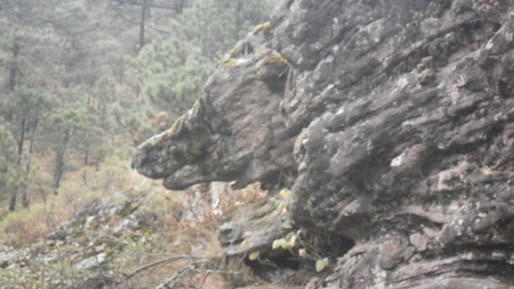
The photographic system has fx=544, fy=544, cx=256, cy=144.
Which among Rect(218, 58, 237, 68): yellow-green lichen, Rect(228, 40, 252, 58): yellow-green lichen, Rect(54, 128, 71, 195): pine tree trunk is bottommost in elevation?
Rect(54, 128, 71, 195): pine tree trunk

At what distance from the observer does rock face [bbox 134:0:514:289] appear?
4.07m

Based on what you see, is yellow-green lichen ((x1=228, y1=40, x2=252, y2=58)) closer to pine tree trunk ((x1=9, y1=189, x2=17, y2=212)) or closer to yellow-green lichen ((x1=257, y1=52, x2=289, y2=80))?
yellow-green lichen ((x1=257, y1=52, x2=289, y2=80))

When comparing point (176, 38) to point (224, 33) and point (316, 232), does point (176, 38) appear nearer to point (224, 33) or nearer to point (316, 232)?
point (224, 33)

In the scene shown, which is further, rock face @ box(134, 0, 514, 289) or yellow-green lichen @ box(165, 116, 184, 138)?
yellow-green lichen @ box(165, 116, 184, 138)

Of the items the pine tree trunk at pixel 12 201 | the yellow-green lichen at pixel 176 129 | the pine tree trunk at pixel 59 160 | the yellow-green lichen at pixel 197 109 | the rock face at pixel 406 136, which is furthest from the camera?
the pine tree trunk at pixel 59 160

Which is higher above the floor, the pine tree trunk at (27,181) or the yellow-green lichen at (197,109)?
the yellow-green lichen at (197,109)

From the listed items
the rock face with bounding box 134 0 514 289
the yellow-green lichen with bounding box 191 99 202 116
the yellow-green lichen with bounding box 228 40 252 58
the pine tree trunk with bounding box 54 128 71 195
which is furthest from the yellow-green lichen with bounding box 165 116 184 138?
the pine tree trunk with bounding box 54 128 71 195

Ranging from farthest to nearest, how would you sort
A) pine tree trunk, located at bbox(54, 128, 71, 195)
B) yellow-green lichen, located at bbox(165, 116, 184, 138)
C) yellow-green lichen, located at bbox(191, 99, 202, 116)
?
1. pine tree trunk, located at bbox(54, 128, 71, 195)
2. yellow-green lichen, located at bbox(165, 116, 184, 138)
3. yellow-green lichen, located at bbox(191, 99, 202, 116)

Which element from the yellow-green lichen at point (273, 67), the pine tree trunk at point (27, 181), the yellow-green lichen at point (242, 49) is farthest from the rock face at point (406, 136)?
the pine tree trunk at point (27, 181)

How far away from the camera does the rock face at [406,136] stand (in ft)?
13.4

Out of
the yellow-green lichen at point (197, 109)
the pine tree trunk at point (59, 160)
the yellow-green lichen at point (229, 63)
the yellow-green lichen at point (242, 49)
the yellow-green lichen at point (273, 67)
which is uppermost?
the yellow-green lichen at point (242, 49)

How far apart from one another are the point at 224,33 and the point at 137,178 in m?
5.96

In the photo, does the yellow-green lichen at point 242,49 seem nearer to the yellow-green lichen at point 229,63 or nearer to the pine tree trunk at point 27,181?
the yellow-green lichen at point 229,63

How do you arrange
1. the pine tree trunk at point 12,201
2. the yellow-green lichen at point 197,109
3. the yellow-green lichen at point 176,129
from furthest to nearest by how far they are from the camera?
the pine tree trunk at point 12,201, the yellow-green lichen at point 176,129, the yellow-green lichen at point 197,109
